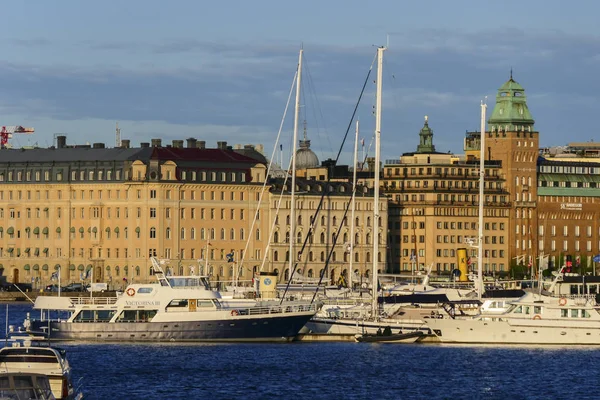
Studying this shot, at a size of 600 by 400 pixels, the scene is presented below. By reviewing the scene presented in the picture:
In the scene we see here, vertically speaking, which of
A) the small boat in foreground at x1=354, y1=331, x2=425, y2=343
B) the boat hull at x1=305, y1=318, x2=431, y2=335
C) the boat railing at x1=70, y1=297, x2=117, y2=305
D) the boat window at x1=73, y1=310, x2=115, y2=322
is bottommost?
the small boat in foreground at x1=354, y1=331, x2=425, y2=343

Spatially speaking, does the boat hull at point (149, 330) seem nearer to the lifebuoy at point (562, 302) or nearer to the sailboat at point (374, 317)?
the sailboat at point (374, 317)

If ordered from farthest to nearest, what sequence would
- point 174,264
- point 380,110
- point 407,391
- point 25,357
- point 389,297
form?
point 174,264 → point 389,297 → point 380,110 → point 407,391 → point 25,357

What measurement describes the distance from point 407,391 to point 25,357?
2176 cm

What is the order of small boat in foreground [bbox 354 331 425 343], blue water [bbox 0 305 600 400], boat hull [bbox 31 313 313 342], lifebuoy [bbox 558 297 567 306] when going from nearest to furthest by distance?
1. blue water [bbox 0 305 600 400]
2. lifebuoy [bbox 558 297 567 306]
3. boat hull [bbox 31 313 313 342]
4. small boat in foreground [bbox 354 331 425 343]

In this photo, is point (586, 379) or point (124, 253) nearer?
point (586, 379)

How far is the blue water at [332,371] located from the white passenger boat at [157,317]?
1249 millimetres

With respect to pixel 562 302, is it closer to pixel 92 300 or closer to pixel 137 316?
pixel 137 316

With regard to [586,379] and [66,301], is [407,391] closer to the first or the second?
[586,379]

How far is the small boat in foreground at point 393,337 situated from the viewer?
357 ft

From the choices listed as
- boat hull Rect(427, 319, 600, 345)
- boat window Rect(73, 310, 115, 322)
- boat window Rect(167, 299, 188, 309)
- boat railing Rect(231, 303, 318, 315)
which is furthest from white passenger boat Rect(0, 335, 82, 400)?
boat hull Rect(427, 319, 600, 345)

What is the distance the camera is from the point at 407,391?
85.3 m

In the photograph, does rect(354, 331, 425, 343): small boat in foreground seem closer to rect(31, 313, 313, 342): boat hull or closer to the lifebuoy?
rect(31, 313, 313, 342): boat hull

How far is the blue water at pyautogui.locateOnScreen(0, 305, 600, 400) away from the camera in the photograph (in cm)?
8412

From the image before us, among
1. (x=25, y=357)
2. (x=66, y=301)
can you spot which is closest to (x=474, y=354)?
(x=66, y=301)
